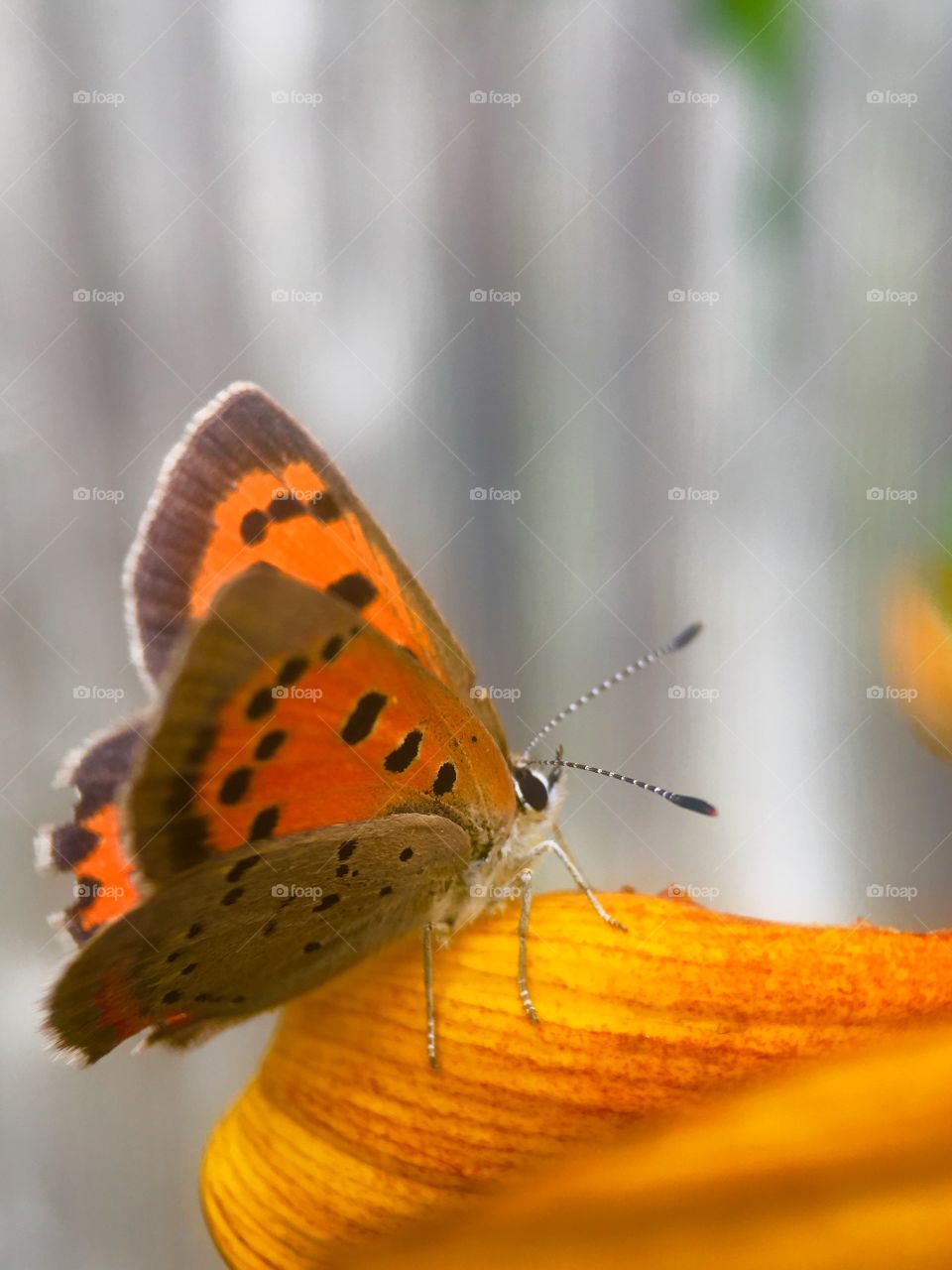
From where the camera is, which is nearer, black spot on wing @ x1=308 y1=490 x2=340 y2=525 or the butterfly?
the butterfly

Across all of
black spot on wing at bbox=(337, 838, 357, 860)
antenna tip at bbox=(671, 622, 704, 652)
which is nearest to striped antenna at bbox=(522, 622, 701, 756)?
antenna tip at bbox=(671, 622, 704, 652)

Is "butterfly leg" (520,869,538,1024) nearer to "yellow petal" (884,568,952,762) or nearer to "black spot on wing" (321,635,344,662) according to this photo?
"black spot on wing" (321,635,344,662)

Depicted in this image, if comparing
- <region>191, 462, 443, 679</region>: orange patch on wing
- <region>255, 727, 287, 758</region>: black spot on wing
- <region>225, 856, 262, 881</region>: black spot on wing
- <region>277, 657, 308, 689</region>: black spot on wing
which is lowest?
<region>225, 856, 262, 881</region>: black spot on wing

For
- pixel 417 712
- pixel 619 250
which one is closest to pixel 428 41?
pixel 619 250

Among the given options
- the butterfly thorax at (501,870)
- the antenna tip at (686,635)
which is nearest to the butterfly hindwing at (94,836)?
the butterfly thorax at (501,870)

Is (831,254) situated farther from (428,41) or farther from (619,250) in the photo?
(428,41)

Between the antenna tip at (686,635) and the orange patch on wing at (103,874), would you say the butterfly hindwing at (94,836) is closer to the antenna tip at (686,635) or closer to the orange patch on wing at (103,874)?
the orange patch on wing at (103,874)

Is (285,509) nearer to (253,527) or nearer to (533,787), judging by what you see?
(253,527)
